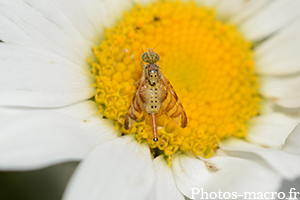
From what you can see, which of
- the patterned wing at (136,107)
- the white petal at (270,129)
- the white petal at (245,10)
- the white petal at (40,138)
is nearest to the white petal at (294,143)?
the white petal at (270,129)

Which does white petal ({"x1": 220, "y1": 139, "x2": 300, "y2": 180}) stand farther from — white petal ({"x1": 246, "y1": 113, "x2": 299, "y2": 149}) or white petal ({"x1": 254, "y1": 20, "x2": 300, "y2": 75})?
white petal ({"x1": 254, "y1": 20, "x2": 300, "y2": 75})

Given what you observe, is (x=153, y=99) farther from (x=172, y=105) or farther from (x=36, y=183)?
(x=36, y=183)

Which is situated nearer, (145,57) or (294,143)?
(294,143)

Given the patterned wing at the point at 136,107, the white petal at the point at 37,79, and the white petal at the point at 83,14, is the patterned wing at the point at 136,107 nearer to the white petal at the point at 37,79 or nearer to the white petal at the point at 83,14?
the white petal at the point at 37,79

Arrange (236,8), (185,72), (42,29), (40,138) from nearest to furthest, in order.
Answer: (40,138) → (42,29) → (185,72) → (236,8)

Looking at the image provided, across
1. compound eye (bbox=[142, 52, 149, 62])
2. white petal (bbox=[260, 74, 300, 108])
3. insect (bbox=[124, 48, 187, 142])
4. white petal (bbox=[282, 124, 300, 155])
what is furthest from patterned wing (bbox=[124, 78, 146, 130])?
white petal (bbox=[260, 74, 300, 108])

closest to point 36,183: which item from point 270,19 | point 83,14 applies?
point 83,14

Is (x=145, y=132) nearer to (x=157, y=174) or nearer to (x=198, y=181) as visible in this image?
(x=157, y=174)

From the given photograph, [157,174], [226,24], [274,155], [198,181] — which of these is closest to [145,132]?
[157,174]
